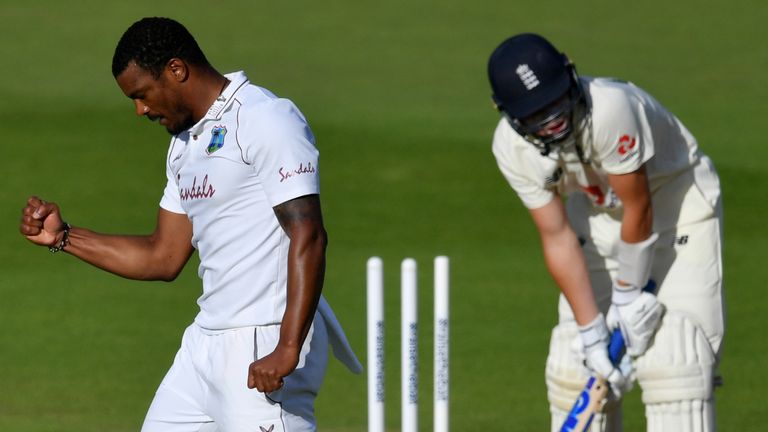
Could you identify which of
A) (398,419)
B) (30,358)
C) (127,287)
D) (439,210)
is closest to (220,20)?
(439,210)

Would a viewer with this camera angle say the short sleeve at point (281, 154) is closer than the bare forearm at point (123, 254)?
Yes

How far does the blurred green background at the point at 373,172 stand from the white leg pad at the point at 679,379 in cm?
192

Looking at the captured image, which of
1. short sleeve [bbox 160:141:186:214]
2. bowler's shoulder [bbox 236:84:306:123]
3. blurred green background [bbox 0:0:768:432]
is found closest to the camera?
bowler's shoulder [bbox 236:84:306:123]

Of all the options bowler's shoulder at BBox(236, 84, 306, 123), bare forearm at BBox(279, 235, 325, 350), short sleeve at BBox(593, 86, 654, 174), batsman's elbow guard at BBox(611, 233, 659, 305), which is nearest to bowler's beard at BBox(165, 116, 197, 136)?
bowler's shoulder at BBox(236, 84, 306, 123)

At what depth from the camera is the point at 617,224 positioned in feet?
17.6

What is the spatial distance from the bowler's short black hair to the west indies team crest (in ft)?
0.68

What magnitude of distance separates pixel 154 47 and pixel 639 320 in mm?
1842

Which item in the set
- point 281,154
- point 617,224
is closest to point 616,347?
point 617,224

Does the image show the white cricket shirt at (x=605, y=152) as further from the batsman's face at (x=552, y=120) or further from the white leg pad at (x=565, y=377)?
the white leg pad at (x=565, y=377)

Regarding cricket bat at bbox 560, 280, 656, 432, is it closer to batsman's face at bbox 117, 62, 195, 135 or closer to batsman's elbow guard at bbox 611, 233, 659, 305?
batsman's elbow guard at bbox 611, 233, 659, 305

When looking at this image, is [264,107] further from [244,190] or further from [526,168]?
[526,168]

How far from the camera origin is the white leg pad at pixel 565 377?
5.26 m

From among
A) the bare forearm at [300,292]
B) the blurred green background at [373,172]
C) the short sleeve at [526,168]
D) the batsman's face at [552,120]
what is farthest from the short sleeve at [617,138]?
the blurred green background at [373,172]

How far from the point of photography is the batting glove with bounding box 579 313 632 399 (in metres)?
5.06
